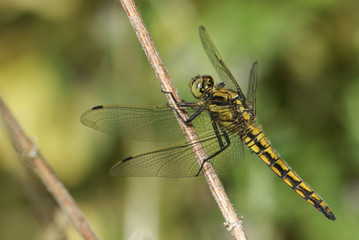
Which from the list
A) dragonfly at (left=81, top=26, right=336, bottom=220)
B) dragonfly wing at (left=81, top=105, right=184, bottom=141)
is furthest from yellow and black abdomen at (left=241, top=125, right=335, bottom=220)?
dragonfly wing at (left=81, top=105, right=184, bottom=141)

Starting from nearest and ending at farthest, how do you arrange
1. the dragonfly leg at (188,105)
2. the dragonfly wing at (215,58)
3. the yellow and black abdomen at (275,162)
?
the dragonfly leg at (188,105) → the yellow and black abdomen at (275,162) → the dragonfly wing at (215,58)

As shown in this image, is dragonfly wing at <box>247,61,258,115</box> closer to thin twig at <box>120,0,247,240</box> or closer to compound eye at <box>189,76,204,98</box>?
compound eye at <box>189,76,204,98</box>

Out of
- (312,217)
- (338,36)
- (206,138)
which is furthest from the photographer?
(338,36)

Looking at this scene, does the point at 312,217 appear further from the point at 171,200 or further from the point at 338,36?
the point at 338,36

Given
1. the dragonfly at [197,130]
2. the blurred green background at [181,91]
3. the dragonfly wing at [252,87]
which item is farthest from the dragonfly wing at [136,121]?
the blurred green background at [181,91]

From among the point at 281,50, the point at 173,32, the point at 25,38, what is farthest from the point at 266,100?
the point at 25,38

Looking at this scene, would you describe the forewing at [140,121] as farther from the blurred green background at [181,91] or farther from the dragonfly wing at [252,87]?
the blurred green background at [181,91]
